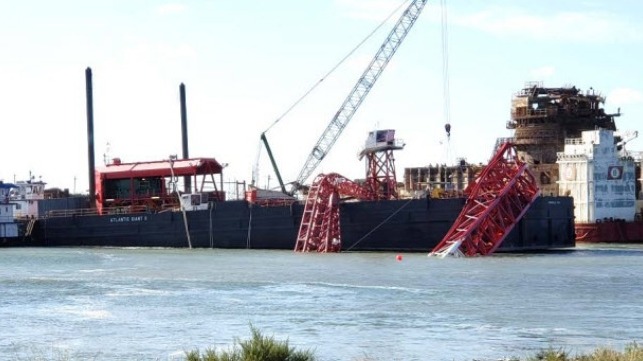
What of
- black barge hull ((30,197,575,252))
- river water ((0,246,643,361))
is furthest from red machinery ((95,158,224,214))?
river water ((0,246,643,361))

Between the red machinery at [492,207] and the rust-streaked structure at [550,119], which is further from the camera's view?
the rust-streaked structure at [550,119]

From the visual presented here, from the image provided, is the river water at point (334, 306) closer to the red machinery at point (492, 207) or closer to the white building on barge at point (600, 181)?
the red machinery at point (492, 207)

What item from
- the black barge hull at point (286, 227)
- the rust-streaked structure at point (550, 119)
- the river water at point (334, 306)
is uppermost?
the rust-streaked structure at point (550, 119)

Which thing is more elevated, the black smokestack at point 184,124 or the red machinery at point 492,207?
the black smokestack at point 184,124

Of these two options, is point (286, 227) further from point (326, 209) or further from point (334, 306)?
point (334, 306)

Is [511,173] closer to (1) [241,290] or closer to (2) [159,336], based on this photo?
(1) [241,290]

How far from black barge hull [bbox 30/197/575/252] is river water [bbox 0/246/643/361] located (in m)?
5.17

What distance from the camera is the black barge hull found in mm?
72375

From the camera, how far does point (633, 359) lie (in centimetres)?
2136

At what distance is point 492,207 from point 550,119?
1764 inches

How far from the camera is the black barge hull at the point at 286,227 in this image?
72.4 m

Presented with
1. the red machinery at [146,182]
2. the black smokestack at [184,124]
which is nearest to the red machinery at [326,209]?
the red machinery at [146,182]

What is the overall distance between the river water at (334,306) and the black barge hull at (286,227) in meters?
5.17

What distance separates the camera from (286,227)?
80.0 meters
